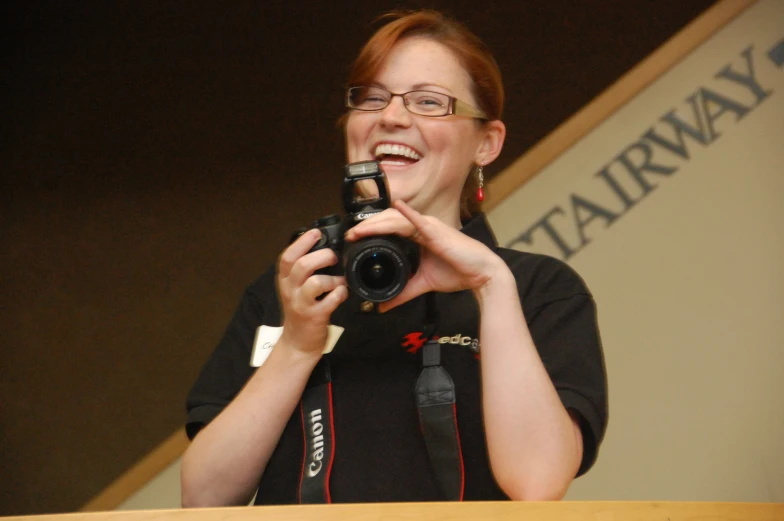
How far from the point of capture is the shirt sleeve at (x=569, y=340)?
3.50 ft

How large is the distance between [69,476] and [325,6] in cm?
141

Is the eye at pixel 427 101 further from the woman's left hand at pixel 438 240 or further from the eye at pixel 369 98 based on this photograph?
the woman's left hand at pixel 438 240

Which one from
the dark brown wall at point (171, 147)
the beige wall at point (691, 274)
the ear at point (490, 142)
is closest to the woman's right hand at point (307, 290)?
the ear at point (490, 142)

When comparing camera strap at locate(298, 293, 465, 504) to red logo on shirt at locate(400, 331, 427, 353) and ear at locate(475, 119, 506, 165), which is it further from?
ear at locate(475, 119, 506, 165)

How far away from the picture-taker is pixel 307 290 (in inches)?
42.3

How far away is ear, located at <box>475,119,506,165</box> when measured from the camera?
52.6 inches

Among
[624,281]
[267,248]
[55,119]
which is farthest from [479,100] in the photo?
[55,119]

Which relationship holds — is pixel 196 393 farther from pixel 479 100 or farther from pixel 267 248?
pixel 267 248

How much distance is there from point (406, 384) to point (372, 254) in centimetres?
19

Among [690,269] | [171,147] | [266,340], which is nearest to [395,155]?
[266,340]

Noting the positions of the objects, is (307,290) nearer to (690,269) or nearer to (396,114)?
(396,114)

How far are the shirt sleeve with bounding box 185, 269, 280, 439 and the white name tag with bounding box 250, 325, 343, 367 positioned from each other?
16 mm

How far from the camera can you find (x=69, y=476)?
2.32 metres

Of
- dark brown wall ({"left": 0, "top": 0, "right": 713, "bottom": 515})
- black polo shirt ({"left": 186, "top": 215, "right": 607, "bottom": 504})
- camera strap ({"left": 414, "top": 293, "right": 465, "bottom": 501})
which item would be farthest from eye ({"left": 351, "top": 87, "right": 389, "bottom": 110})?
dark brown wall ({"left": 0, "top": 0, "right": 713, "bottom": 515})
